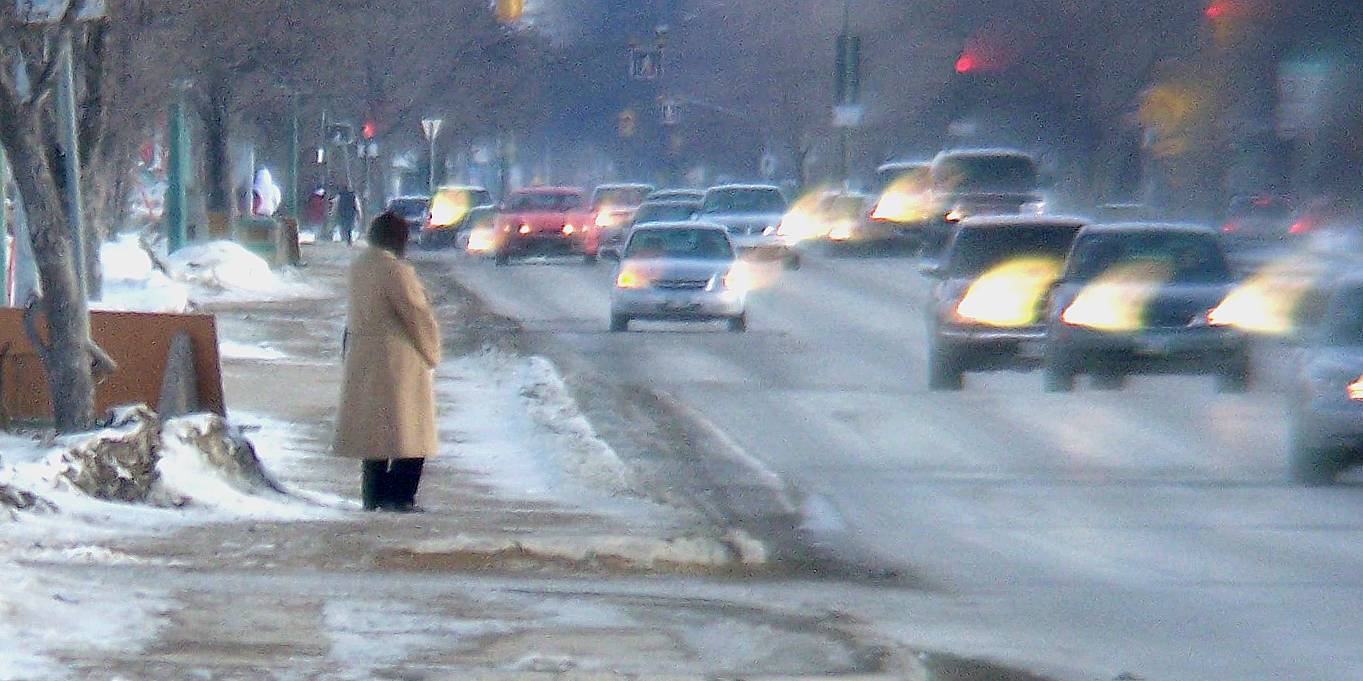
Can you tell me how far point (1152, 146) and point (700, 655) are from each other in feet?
159

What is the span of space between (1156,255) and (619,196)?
32.7 m

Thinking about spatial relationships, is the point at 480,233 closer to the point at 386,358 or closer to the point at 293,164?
the point at 293,164

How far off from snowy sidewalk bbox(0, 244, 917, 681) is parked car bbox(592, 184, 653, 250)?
32.4 metres

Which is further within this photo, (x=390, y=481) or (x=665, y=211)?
(x=665, y=211)

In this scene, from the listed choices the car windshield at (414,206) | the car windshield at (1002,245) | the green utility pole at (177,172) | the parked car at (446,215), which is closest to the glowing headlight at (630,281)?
the car windshield at (1002,245)

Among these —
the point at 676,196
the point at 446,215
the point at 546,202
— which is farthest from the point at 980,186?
the point at 446,215

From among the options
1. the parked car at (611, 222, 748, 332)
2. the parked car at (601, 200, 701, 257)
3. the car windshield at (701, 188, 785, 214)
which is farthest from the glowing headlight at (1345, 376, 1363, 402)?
the parked car at (601, 200, 701, 257)

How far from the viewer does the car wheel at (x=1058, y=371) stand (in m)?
20.5

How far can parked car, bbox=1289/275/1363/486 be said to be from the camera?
47.5ft

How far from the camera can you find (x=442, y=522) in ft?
39.8

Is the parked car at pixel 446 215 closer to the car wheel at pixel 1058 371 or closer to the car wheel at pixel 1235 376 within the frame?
the car wheel at pixel 1058 371

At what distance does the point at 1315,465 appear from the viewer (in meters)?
14.8

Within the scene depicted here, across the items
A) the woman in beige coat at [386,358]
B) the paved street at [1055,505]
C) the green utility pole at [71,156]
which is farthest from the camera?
the green utility pole at [71,156]

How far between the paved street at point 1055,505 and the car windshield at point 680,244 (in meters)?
2.49
